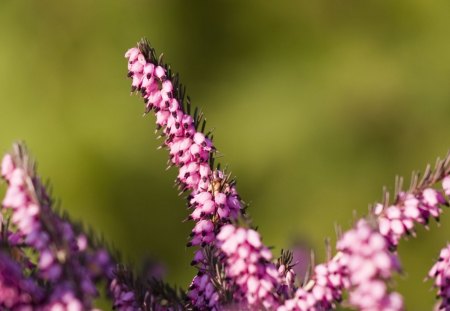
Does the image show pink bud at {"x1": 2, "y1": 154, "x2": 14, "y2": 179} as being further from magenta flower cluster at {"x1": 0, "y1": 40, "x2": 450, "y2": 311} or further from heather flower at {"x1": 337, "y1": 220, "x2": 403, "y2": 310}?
heather flower at {"x1": 337, "y1": 220, "x2": 403, "y2": 310}

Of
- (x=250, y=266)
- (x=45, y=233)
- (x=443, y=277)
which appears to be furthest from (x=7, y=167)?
(x=443, y=277)

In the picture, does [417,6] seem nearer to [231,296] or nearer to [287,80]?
[287,80]

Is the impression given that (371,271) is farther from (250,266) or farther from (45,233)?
(45,233)

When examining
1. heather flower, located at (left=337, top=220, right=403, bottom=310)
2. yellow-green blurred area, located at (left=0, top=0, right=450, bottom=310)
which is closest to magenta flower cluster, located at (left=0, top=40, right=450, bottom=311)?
heather flower, located at (left=337, top=220, right=403, bottom=310)

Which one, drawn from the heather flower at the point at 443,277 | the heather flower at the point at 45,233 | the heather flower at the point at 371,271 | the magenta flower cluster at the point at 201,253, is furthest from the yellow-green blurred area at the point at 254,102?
the heather flower at the point at 371,271

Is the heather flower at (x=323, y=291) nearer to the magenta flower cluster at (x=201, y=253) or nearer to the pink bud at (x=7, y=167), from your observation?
the magenta flower cluster at (x=201, y=253)

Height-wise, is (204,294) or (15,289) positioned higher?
(204,294)
